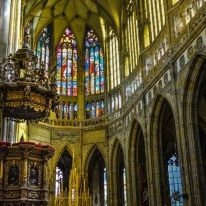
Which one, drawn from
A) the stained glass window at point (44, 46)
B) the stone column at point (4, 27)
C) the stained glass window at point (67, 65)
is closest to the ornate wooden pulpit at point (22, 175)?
the stone column at point (4, 27)

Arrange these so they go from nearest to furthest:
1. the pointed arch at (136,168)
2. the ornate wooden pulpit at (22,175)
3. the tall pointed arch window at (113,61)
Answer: the ornate wooden pulpit at (22,175)
the pointed arch at (136,168)
the tall pointed arch window at (113,61)

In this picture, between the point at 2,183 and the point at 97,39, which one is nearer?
the point at 2,183

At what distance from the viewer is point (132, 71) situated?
27578mm

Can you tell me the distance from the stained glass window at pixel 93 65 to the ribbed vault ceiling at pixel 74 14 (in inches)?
27.5

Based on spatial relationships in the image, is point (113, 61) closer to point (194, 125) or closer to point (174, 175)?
point (174, 175)

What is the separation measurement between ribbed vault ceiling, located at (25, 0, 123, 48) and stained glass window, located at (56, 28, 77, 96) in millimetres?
590

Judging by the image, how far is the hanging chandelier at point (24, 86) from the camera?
1241cm

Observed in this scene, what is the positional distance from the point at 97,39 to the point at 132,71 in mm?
8348

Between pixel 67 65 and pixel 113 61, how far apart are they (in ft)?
15.3

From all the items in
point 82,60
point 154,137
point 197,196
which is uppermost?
point 82,60

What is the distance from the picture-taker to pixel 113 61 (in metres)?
32.0

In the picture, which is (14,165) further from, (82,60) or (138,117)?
(82,60)

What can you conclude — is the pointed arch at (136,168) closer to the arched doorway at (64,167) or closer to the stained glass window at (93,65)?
the stained glass window at (93,65)

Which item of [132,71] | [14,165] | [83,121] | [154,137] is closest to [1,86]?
[14,165]
